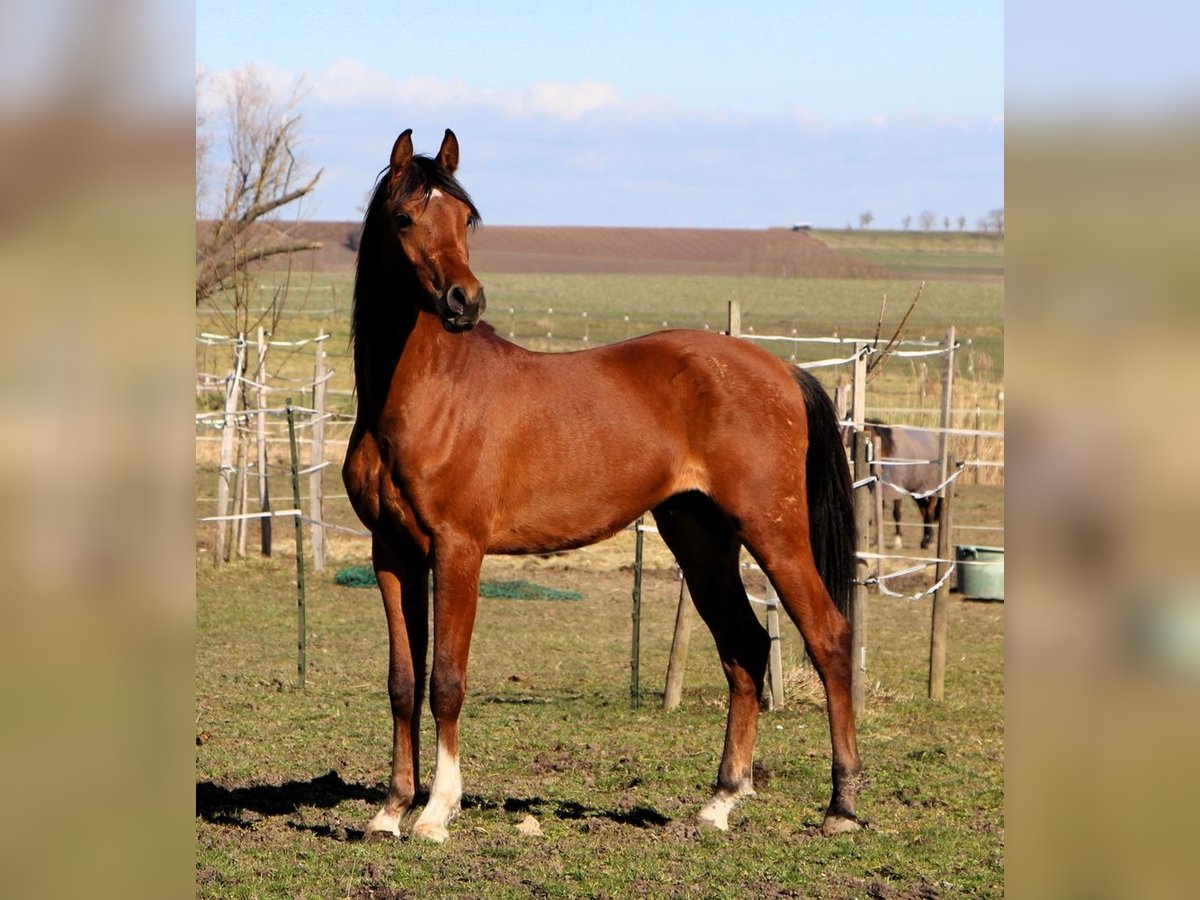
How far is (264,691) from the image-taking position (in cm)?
755

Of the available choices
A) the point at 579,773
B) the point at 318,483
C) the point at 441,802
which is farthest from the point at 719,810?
the point at 318,483

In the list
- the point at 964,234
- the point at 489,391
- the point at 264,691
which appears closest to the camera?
the point at 489,391

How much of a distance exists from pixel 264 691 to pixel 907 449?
9.31m

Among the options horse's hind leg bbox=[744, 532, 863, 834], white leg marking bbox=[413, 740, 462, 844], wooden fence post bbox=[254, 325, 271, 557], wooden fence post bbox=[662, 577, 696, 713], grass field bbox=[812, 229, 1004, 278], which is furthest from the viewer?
grass field bbox=[812, 229, 1004, 278]

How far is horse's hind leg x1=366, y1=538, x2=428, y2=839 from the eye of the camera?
189 inches

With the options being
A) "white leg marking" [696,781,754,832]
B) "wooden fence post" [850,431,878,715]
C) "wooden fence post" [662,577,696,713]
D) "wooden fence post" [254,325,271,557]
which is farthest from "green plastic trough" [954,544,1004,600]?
"white leg marking" [696,781,754,832]

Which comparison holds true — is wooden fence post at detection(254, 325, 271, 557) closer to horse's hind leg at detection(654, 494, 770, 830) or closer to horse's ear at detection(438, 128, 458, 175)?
horse's hind leg at detection(654, 494, 770, 830)

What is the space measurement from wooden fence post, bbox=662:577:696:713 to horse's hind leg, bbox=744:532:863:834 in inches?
77.8

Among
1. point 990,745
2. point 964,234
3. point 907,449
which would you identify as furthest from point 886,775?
point 964,234

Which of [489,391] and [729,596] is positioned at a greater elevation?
[489,391]

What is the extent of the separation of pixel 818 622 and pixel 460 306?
6.36 ft

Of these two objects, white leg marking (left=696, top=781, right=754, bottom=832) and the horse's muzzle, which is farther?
white leg marking (left=696, top=781, right=754, bottom=832)

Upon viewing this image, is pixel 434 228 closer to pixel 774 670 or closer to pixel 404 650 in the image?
pixel 404 650
